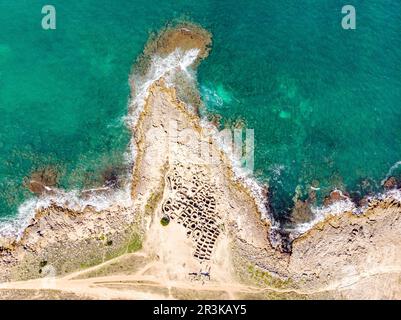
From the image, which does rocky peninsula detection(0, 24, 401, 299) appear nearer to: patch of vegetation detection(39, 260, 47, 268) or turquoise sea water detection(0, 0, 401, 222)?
patch of vegetation detection(39, 260, 47, 268)

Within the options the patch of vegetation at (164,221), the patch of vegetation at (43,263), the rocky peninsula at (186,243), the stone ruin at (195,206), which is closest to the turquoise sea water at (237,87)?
the rocky peninsula at (186,243)

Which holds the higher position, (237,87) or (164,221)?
(237,87)

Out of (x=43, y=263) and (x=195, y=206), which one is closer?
(x=43, y=263)

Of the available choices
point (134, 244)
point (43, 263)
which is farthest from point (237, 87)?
point (43, 263)

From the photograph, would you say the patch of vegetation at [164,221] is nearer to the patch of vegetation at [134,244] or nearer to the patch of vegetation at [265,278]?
the patch of vegetation at [134,244]

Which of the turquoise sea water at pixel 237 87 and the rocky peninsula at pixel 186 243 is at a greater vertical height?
the turquoise sea water at pixel 237 87

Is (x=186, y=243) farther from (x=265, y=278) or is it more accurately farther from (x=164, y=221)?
(x=265, y=278)
